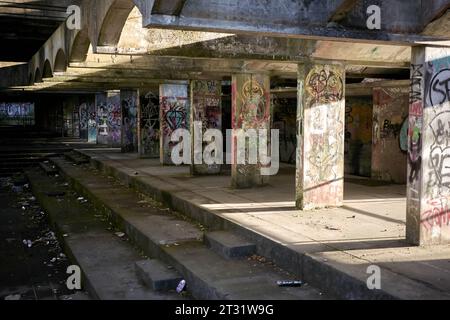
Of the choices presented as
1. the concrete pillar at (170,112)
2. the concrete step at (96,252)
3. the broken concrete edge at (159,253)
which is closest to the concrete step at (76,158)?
the concrete pillar at (170,112)

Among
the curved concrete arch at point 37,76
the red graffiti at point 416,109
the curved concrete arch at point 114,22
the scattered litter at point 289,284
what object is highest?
the curved concrete arch at point 37,76

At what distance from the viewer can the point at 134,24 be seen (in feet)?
27.7

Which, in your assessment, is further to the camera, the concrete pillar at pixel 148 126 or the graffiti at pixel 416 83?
the concrete pillar at pixel 148 126

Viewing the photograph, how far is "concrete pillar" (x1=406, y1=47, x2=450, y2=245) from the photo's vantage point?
6102 millimetres

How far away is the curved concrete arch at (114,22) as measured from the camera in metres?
6.71

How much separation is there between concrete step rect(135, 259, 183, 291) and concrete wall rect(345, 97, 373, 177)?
7.98 meters

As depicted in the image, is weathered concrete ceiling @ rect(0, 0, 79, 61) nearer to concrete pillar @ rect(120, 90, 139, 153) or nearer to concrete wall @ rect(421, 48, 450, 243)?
concrete wall @ rect(421, 48, 450, 243)

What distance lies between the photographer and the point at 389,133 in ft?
39.5

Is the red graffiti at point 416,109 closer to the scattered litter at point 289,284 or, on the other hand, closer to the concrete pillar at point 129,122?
the scattered litter at point 289,284

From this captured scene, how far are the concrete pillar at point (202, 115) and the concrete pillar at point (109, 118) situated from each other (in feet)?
42.4

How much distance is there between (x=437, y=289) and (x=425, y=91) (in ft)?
8.70

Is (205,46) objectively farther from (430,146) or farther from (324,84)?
(430,146)

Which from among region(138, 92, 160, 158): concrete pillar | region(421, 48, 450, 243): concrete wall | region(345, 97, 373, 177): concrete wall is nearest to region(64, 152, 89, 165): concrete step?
region(138, 92, 160, 158): concrete pillar

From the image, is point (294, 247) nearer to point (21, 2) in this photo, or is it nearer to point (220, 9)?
point (220, 9)
